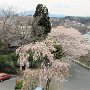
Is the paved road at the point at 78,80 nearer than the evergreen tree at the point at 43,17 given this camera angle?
Yes

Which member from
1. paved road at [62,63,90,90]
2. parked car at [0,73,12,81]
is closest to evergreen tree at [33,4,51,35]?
paved road at [62,63,90,90]

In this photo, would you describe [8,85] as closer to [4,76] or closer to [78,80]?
[4,76]

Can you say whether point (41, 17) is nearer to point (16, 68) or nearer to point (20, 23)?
point (20, 23)

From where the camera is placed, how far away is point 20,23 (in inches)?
1553

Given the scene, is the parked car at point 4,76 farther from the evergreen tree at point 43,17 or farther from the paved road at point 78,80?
the evergreen tree at point 43,17

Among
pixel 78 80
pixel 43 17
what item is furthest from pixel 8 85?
pixel 43 17

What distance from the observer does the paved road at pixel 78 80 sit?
2700cm

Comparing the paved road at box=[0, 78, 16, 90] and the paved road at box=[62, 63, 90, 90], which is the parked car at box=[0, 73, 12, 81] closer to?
the paved road at box=[0, 78, 16, 90]

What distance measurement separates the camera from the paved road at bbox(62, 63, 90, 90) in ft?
88.6

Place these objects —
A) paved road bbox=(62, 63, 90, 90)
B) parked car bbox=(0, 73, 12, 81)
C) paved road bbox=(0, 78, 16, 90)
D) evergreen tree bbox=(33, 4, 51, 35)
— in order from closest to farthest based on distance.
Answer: paved road bbox=(0, 78, 16, 90) < paved road bbox=(62, 63, 90, 90) < parked car bbox=(0, 73, 12, 81) < evergreen tree bbox=(33, 4, 51, 35)

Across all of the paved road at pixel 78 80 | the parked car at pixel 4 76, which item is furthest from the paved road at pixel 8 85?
the paved road at pixel 78 80

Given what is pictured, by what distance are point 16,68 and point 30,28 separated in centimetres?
886


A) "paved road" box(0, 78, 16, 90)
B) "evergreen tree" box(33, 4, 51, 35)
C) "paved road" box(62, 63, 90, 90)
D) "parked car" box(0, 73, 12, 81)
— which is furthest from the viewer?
"evergreen tree" box(33, 4, 51, 35)

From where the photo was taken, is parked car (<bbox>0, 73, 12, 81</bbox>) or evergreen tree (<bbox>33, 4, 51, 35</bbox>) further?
evergreen tree (<bbox>33, 4, 51, 35</bbox>)
